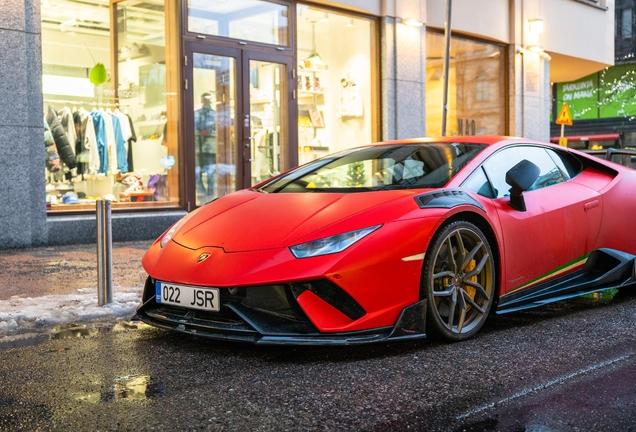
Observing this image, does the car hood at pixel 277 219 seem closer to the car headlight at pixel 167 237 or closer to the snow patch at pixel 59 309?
the car headlight at pixel 167 237

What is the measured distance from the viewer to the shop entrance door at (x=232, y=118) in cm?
1172

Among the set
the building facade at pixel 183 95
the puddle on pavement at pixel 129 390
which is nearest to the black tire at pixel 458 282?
the puddle on pavement at pixel 129 390

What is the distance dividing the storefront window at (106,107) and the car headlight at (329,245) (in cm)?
734

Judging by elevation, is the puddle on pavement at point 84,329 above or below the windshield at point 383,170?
below

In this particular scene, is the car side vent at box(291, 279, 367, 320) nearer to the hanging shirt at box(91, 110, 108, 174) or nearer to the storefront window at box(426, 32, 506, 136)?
the hanging shirt at box(91, 110, 108, 174)

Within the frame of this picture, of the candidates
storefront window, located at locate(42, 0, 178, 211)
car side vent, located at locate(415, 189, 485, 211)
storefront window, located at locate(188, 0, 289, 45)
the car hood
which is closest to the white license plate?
the car hood

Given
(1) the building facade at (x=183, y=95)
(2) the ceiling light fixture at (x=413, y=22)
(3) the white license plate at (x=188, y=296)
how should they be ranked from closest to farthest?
1. (3) the white license plate at (x=188, y=296)
2. (1) the building facade at (x=183, y=95)
3. (2) the ceiling light fixture at (x=413, y=22)

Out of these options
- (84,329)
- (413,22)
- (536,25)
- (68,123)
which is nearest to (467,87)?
(536,25)

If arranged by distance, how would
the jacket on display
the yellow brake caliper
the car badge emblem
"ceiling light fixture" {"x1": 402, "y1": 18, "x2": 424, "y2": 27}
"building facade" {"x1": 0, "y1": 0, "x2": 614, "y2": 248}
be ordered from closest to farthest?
the car badge emblem < the yellow brake caliper < "building facade" {"x1": 0, "y1": 0, "x2": 614, "y2": 248} < the jacket on display < "ceiling light fixture" {"x1": 402, "y1": 18, "x2": 424, "y2": 27}

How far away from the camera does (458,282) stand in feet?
13.6

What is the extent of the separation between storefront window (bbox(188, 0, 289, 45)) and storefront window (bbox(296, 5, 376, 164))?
0.49m

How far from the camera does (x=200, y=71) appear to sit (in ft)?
38.5

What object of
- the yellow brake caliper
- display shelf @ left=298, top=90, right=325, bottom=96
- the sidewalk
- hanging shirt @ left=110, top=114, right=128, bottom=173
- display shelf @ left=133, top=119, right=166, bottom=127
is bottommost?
the sidewalk

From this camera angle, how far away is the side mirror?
4430mm
